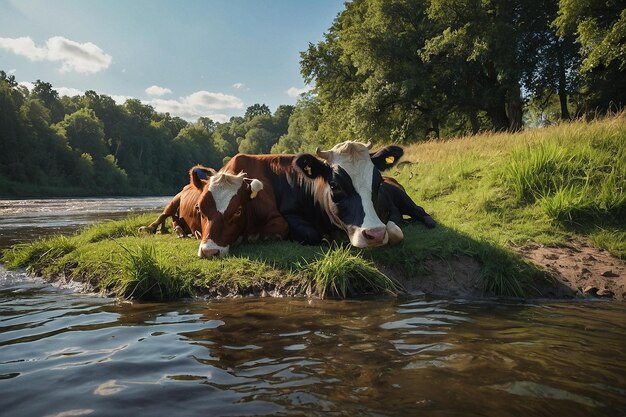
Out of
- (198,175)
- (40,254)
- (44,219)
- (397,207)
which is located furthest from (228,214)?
(44,219)

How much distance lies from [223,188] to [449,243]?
3355mm

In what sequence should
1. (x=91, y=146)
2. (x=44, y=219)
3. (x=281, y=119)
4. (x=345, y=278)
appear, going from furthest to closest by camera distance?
(x=281, y=119)
(x=91, y=146)
(x=44, y=219)
(x=345, y=278)

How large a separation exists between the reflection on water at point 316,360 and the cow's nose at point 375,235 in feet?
3.81

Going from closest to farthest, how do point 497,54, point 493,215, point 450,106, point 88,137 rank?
1. point 493,215
2. point 497,54
3. point 450,106
4. point 88,137

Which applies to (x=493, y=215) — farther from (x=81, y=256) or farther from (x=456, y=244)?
(x=81, y=256)

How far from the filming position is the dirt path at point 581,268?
17.3 feet

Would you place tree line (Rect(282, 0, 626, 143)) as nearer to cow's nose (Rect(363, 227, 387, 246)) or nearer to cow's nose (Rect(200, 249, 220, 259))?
cow's nose (Rect(363, 227, 387, 246))

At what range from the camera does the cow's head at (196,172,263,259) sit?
20.9 feet

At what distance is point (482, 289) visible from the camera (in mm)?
5426

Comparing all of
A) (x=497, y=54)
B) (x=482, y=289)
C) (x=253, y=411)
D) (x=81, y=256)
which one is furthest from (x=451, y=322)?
(x=497, y=54)

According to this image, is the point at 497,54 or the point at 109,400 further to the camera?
the point at 497,54

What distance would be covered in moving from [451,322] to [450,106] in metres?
27.9

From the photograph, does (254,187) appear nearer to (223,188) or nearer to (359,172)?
(223,188)

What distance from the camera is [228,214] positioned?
6629 mm
